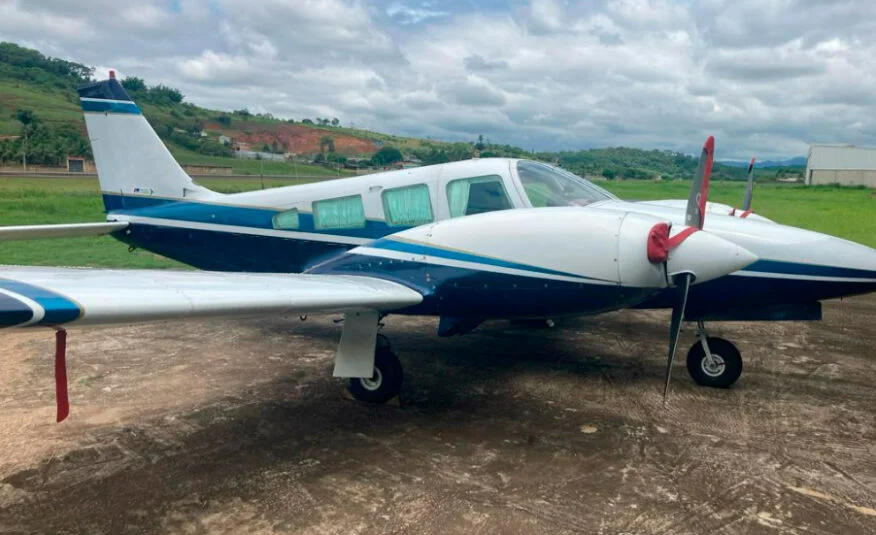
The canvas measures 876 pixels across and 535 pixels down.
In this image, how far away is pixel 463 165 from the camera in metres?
6.84

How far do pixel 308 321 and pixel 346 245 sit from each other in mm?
2533

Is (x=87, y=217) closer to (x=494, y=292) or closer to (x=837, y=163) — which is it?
(x=494, y=292)

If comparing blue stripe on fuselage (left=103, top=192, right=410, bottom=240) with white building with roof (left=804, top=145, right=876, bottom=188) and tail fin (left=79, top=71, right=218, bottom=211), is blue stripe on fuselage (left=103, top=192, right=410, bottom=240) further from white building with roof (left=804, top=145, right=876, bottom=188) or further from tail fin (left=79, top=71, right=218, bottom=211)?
white building with roof (left=804, top=145, right=876, bottom=188)

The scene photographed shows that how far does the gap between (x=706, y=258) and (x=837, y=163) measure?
8488cm

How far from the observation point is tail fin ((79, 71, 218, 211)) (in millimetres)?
9031

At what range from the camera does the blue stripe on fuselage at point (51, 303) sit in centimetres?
315

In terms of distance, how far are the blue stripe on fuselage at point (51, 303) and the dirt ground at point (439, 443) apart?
26cm

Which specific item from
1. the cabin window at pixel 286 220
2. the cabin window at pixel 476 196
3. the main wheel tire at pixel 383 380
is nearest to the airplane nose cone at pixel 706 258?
the cabin window at pixel 476 196

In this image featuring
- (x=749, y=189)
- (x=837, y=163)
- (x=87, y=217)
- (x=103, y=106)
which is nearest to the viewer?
(x=103, y=106)

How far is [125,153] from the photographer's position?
9.14 m

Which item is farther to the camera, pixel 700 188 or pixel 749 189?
pixel 749 189

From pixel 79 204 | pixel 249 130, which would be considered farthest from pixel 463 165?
pixel 249 130

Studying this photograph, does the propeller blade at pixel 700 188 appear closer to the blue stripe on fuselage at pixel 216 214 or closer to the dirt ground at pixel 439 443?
the dirt ground at pixel 439 443

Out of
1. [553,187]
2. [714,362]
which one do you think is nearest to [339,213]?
[553,187]
